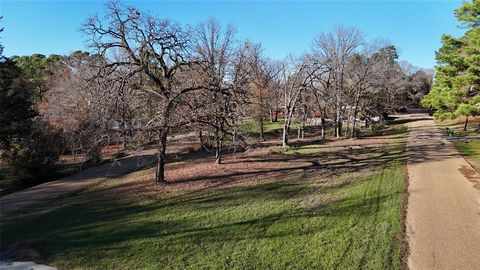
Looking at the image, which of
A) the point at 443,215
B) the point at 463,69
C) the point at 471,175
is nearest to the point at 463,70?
the point at 463,69

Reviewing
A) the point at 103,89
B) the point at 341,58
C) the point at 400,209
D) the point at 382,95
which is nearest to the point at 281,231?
the point at 400,209

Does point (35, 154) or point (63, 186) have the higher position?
point (35, 154)

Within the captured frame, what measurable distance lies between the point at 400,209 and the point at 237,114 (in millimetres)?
7441

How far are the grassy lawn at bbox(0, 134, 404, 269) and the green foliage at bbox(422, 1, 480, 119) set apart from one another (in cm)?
986

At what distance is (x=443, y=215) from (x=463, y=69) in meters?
14.9

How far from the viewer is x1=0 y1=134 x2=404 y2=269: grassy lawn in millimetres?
7168

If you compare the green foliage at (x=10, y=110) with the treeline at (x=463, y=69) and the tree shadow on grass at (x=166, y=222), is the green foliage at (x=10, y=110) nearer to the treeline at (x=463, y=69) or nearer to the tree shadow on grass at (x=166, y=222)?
the tree shadow on grass at (x=166, y=222)

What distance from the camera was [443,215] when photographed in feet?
31.8

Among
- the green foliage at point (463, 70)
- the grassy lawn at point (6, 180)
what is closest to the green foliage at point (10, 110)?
the grassy lawn at point (6, 180)

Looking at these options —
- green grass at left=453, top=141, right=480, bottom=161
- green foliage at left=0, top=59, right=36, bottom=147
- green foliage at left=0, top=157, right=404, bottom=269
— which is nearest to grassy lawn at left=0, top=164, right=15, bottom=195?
green foliage at left=0, top=59, right=36, bottom=147

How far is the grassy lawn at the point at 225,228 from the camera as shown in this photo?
7.17 m

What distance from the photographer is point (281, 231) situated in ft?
28.1

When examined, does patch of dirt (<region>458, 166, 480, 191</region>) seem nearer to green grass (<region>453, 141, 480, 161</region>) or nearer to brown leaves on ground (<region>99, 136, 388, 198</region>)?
green grass (<region>453, 141, 480, 161</region>)

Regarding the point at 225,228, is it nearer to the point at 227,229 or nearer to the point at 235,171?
the point at 227,229
